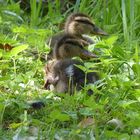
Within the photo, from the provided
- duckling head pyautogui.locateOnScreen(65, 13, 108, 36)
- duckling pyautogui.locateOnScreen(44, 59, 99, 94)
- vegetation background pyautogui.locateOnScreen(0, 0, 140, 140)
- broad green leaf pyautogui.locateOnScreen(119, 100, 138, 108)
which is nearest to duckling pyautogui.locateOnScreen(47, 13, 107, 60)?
duckling head pyautogui.locateOnScreen(65, 13, 108, 36)

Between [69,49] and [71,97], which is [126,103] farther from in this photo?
[69,49]

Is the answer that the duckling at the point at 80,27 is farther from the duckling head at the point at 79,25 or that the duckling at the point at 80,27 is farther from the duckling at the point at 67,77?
the duckling at the point at 67,77

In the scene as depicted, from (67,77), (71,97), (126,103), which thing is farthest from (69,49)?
(126,103)

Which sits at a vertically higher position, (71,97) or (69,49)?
(69,49)

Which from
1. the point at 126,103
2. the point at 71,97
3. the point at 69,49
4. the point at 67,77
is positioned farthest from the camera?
the point at 69,49

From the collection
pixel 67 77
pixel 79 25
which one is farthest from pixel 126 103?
pixel 79 25

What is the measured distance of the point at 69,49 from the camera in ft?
15.6

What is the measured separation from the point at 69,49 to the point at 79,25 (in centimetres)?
62

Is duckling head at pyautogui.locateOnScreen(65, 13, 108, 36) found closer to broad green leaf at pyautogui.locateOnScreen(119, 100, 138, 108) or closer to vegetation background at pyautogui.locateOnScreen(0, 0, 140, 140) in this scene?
vegetation background at pyautogui.locateOnScreen(0, 0, 140, 140)

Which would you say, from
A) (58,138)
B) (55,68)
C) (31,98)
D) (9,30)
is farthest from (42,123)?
(9,30)

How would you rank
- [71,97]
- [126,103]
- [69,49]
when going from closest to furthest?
1. [126,103]
2. [71,97]
3. [69,49]

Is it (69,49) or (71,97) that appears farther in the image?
(69,49)

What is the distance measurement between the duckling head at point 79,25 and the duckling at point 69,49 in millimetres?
402

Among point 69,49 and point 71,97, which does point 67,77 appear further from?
point 69,49
